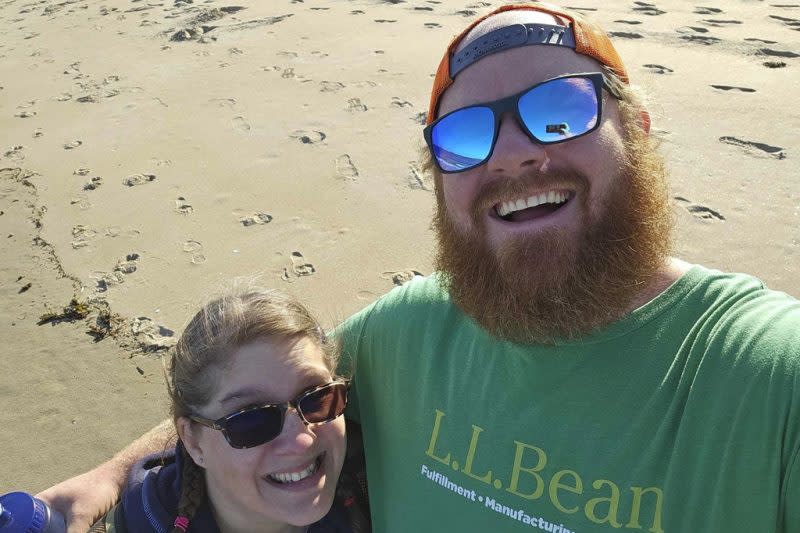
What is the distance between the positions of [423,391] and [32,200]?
15.7 feet

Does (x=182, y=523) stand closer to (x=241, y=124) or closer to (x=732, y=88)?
(x=241, y=124)

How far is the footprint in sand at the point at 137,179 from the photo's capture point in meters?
5.71

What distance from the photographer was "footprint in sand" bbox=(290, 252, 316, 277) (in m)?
4.39

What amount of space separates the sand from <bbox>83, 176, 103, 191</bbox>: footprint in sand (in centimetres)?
3

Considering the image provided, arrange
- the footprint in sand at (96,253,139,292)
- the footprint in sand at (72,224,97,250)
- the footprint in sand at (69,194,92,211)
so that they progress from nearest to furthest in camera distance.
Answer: the footprint in sand at (96,253,139,292) → the footprint in sand at (72,224,97,250) → the footprint in sand at (69,194,92,211)

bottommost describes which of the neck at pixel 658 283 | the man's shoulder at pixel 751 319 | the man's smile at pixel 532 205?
the neck at pixel 658 283

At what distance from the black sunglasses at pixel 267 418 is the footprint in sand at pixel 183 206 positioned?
331cm

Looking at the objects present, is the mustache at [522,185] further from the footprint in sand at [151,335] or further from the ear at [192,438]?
the footprint in sand at [151,335]

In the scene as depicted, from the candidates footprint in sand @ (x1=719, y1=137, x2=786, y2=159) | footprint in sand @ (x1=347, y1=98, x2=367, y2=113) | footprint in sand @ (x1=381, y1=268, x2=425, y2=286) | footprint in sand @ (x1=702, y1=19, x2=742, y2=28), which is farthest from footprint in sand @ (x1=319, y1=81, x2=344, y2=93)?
footprint in sand @ (x1=702, y1=19, x2=742, y2=28)

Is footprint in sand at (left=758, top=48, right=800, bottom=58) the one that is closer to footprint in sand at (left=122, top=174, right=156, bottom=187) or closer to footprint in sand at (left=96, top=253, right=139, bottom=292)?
footprint in sand at (left=122, top=174, right=156, bottom=187)

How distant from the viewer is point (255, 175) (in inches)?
218

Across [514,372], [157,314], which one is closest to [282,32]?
[157,314]

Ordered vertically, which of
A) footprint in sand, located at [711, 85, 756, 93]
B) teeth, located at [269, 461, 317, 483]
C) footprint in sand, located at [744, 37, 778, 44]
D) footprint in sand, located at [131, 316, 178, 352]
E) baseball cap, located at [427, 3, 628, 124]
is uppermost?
baseball cap, located at [427, 3, 628, 124]

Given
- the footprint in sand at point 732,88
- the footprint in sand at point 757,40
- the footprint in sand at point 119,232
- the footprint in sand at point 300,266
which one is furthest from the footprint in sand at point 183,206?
the footprint in sand at point 757,40
